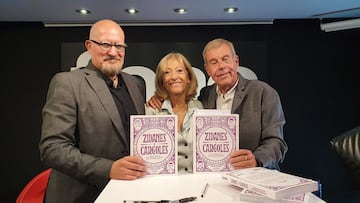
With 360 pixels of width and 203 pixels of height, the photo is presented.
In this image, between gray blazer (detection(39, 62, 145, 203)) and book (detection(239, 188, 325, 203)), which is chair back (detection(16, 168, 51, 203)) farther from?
book (detection(239, 188, 325, 203))

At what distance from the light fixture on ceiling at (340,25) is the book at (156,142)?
3.39 metres

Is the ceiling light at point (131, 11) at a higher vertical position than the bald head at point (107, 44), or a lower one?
higher

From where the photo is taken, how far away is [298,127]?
447cm

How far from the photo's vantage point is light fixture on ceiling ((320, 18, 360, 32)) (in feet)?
12.8

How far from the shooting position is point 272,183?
1.07 m

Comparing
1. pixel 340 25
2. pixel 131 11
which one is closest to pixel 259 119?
pixel 131 11

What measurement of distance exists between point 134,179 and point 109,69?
2.59 ft

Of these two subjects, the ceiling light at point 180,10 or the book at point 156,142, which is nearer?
the book at point 156,142

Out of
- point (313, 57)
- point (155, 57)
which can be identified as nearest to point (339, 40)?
point (313, 57)

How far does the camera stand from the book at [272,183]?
1.01m

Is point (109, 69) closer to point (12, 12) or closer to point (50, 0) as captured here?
point (50, 0)

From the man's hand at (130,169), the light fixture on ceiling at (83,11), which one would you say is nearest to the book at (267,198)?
the man's hand at (130,169)

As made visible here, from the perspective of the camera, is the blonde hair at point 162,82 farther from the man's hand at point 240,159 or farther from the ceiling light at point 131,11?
the ceiling light at point 131,11

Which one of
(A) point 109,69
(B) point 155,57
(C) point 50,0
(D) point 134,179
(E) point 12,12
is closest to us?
(D) point 134,179
